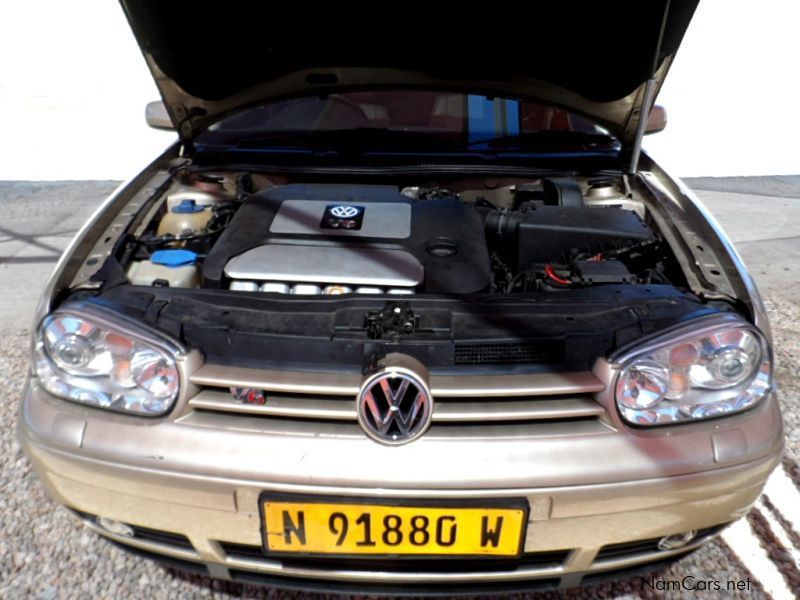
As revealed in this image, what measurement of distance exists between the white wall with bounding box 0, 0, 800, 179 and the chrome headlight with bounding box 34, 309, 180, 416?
20.1ft

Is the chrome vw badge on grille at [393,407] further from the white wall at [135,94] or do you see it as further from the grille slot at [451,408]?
the white wall at [135,94]

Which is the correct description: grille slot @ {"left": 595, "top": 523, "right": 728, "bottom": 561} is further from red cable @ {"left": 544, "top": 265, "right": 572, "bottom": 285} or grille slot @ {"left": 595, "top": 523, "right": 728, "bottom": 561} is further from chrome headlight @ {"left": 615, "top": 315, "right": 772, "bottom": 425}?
red cable @ {"left": 544, "top": 265, "right": 572, "bottom": 285}

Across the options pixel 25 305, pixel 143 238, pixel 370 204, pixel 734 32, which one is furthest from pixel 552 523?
pixel 734 32

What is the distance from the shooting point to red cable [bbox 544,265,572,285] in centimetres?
180

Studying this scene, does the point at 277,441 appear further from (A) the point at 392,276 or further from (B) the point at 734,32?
(B) the point at 734,32

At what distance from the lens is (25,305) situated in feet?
12.0

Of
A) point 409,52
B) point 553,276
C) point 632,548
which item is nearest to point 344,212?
point 553,276

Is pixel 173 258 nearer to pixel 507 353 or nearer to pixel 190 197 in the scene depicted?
pixel 190 197

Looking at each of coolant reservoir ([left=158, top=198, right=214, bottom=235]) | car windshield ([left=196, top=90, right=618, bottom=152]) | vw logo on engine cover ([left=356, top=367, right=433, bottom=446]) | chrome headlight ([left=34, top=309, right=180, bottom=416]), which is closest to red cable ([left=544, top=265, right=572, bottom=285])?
vw logo on engine cover ([left=356, top=367, right=433, bottom=446])

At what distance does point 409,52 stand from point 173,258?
3.78ft

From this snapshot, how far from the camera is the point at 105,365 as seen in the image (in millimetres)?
1426

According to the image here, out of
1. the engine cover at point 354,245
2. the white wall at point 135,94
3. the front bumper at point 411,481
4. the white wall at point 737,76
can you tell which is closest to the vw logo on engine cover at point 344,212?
the engine cover at point 354,245

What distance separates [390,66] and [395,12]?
11.5 inches

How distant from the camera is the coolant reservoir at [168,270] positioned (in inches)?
74.1
